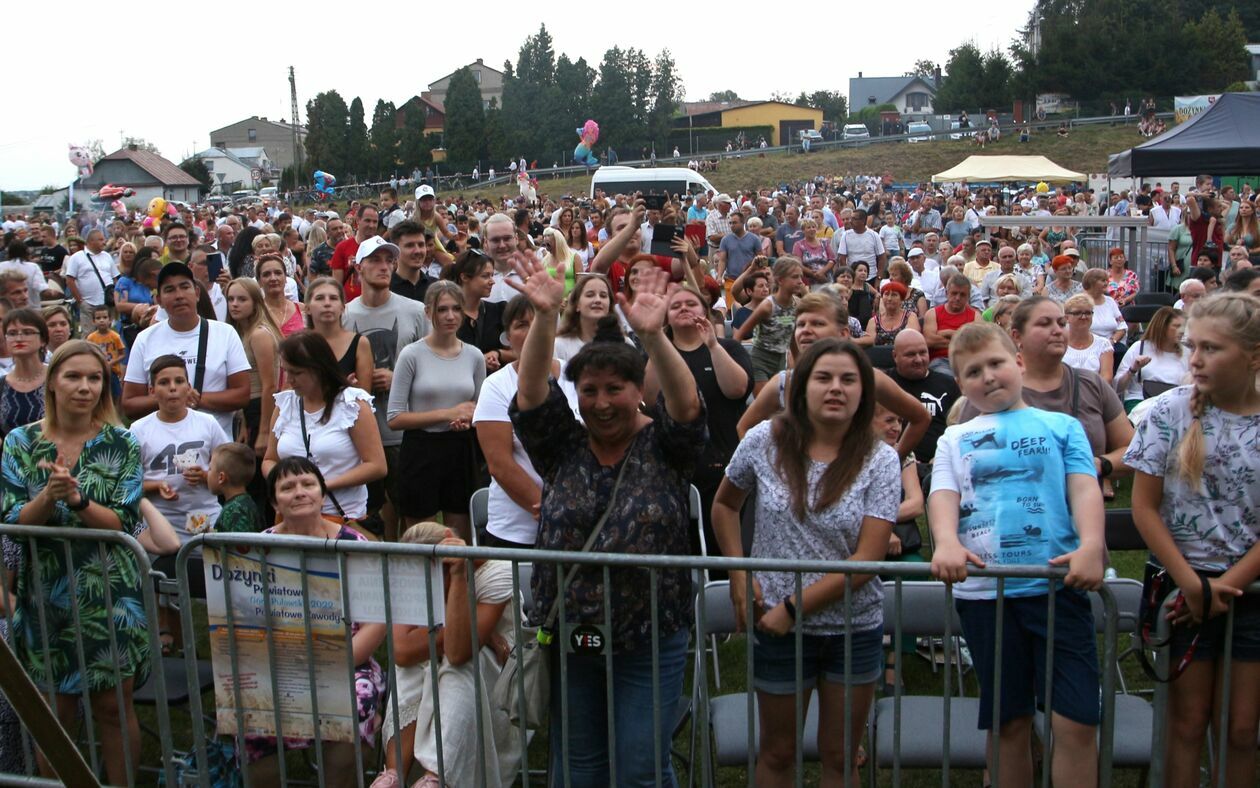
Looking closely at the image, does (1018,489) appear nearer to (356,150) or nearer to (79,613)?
(79,613)

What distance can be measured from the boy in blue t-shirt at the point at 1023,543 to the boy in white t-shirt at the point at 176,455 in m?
3.55

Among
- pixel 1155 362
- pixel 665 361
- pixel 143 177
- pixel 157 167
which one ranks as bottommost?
pixel 1155 362

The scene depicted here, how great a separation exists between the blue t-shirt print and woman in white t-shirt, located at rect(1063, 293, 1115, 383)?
4.38 m

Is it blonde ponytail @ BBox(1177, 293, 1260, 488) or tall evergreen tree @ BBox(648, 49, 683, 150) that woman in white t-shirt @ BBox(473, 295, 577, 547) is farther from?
tall evergreen tree @ BBox(648, 49, 683, 150)

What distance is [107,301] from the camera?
1426 centimetres

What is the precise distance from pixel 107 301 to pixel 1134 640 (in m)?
13.4

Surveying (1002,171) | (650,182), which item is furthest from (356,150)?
(1002,171)

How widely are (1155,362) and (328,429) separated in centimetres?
560

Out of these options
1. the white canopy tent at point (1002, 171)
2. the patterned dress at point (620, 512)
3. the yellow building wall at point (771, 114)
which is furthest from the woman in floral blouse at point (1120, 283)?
the yellow building wall at point (771, 114)

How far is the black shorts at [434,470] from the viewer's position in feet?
20.1

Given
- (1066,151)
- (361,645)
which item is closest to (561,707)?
(361,645)

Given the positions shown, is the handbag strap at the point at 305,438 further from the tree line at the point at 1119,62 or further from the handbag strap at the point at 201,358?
the tree line at the point at 1119,62

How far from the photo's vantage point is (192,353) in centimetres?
650

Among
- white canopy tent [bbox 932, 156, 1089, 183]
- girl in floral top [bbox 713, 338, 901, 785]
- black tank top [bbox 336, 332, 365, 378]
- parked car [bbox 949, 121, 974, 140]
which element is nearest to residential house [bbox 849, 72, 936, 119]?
parked car [bbox 949, 121, 974, 140]
